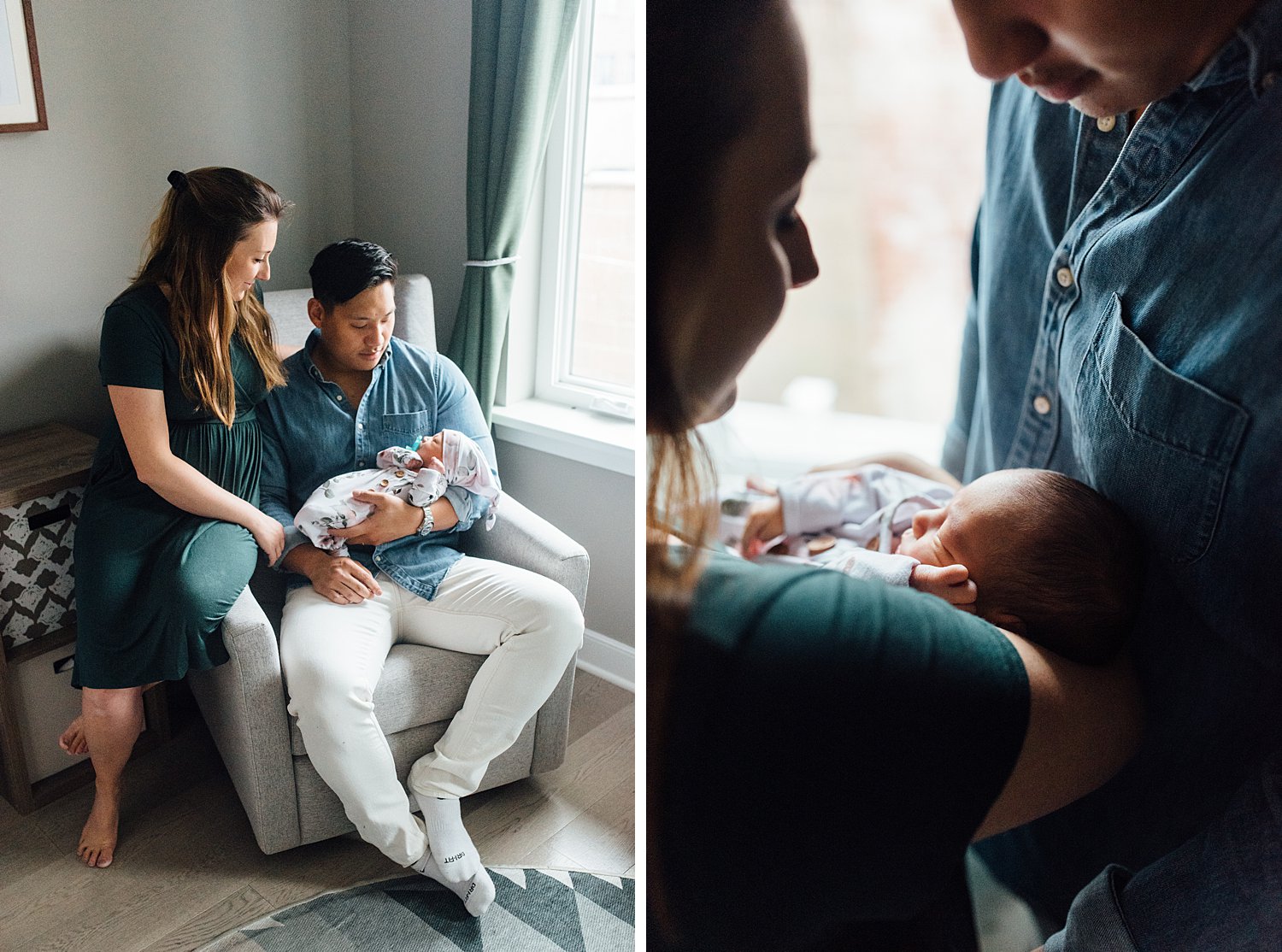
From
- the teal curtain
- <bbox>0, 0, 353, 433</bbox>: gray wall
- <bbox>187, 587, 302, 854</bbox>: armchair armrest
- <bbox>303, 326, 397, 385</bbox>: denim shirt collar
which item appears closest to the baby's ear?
<bbox>187, 587, 302, 854</bbox>: armchair armrest

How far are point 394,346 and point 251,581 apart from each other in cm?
41

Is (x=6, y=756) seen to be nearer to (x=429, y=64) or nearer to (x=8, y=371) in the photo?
(x=8, y=371)

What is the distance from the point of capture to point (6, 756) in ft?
3.76

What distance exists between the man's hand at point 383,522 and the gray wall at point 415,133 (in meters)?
0.51

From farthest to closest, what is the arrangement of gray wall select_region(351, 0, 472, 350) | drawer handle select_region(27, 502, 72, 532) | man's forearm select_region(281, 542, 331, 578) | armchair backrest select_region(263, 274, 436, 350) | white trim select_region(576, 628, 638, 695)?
white trim select_region(576, 628, 638, 695)
gray wall select_region(351, 0, 472, 350)
armchair backrest select_region(263, 274, 436, 350)
man's forearm select_region(281, 542, 331, 578)
drawer handle select_region(27, 502, 72, 532)

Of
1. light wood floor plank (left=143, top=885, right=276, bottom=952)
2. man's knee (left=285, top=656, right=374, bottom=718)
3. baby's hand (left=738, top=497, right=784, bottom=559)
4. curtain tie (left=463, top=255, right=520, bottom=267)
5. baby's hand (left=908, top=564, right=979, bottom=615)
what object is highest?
baby's hand (left=908, top=564, right=979, bottom=615)

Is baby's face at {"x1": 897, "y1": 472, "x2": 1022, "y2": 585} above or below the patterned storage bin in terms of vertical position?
above

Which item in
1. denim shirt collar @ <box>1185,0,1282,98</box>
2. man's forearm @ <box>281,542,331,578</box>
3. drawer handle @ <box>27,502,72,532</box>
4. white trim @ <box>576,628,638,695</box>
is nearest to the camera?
denim shirt collar @ <box>1185,0,1282,98</box>

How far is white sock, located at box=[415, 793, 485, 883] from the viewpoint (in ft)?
3.74

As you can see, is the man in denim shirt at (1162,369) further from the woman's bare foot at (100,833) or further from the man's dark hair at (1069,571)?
the woman's bare foot at (100,833)

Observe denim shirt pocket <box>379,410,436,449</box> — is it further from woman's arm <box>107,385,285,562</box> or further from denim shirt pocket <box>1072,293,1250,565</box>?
denim shirt pocket <box>1072,293,1250,565</box>

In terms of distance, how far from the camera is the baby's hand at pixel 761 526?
0.22m

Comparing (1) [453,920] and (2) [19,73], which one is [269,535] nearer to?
(1) [453,920]

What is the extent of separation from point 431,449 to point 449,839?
1.76 ft
